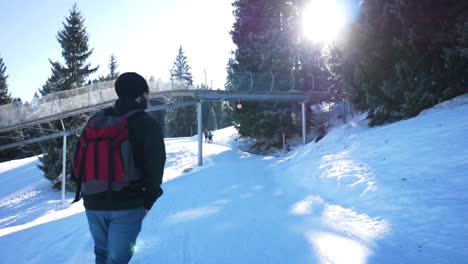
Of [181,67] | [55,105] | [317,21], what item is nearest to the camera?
[55,105]

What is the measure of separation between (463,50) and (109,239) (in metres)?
11.1

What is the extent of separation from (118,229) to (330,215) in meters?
4.82

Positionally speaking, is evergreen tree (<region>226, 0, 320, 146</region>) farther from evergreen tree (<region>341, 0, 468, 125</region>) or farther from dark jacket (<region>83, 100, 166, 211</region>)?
dark jacket (<region>83, 100, 166, 211</region>)

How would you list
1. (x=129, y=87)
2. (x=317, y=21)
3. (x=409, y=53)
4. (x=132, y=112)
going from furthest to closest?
(x=317, y=21)
(x=409, y=53)
(x=129, y=87)
(x=132, y=112)

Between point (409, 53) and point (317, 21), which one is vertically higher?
point (317, 21)

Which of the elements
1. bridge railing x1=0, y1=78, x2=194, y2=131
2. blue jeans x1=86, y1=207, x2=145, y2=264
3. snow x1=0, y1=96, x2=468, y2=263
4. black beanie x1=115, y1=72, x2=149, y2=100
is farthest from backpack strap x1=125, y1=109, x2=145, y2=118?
bridge railing x1=0, y1=78, x2=194, y2=131

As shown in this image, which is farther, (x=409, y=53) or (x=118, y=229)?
(x=409, y=53)

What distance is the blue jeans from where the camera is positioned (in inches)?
100.0

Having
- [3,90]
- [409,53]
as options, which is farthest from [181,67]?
[409,53]

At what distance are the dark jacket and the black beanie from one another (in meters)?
0.26

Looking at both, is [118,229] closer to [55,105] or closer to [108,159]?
[108,159]

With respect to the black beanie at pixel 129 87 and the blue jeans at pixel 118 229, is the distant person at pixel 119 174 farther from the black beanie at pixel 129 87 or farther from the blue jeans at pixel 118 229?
the black beanie at pixel 129 87

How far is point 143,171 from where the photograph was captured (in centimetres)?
264

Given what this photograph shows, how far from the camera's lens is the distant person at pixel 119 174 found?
2.55 m
